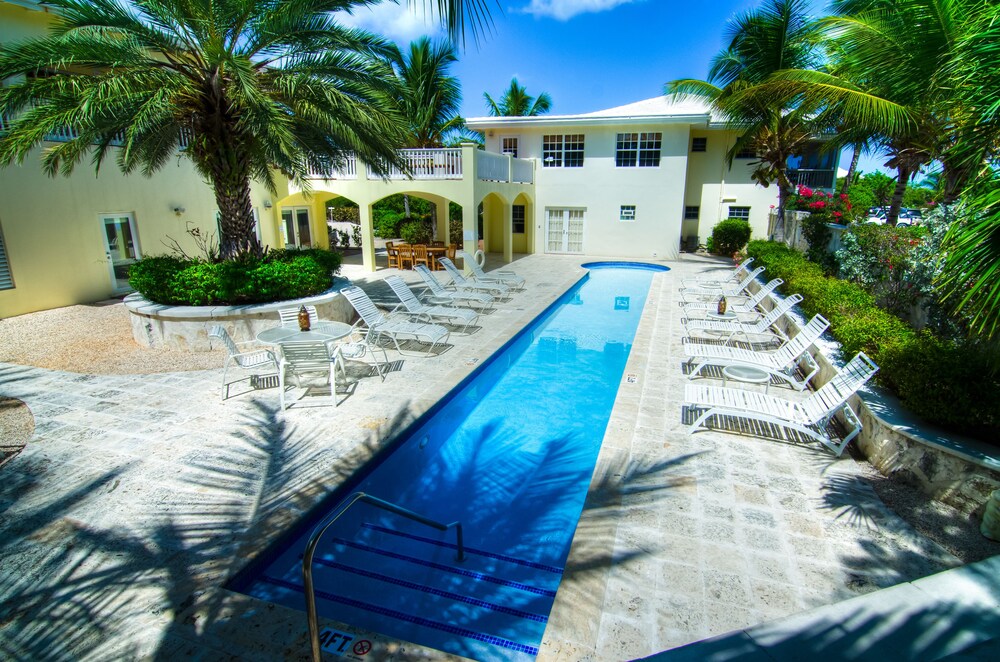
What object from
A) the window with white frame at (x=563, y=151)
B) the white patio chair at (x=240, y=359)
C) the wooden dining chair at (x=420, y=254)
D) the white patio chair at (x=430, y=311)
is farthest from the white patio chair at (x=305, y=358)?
the window with white frame at (x=563, y=151)

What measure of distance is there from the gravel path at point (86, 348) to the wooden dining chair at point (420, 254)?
9.16 m

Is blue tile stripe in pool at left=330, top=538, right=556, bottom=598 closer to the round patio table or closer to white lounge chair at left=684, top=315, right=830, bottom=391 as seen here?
the round patio table

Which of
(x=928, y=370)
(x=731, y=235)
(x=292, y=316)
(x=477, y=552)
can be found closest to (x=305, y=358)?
(x=292, y=316)

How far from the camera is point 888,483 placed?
5.36m

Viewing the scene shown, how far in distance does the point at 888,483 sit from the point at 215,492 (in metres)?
6.76

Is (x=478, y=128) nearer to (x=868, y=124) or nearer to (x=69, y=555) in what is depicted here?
(x=868, y=124)

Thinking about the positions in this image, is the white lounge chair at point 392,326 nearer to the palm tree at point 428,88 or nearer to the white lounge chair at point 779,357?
the white lounge chair at point 779,357

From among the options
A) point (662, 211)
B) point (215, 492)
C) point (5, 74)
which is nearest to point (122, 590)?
point (215, 492)

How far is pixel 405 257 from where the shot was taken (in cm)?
1916

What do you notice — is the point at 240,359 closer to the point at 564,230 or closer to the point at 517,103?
the point at 564,230

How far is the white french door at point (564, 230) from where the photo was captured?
78.3 feet

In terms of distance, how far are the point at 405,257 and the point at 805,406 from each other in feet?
→ 49.6

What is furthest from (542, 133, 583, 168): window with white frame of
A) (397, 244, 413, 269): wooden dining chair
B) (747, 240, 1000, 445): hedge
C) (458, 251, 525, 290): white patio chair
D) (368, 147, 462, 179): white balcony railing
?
(747, 240, 1000, 445): hedge

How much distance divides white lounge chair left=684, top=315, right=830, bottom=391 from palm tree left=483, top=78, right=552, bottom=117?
2614 cm
